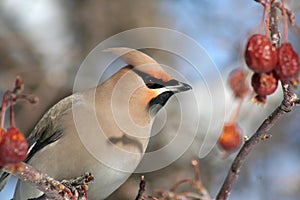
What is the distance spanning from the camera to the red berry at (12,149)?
1.85m

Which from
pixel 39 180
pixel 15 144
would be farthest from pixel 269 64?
pixel 39 180

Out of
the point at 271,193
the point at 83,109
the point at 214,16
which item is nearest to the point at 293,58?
the point at 83,109

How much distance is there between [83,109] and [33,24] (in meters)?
3.32

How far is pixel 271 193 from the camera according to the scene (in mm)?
4961

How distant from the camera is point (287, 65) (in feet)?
5.99

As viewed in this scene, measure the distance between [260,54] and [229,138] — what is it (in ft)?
1.90

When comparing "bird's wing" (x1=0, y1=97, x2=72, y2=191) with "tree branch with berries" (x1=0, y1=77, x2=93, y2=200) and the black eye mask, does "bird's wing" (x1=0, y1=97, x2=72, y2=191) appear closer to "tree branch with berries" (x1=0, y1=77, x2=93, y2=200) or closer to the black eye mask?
the black eye mask

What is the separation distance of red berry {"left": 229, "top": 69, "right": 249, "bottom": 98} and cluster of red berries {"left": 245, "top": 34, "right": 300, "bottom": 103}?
29 cm

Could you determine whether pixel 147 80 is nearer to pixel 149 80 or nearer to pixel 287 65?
pixel 149 80

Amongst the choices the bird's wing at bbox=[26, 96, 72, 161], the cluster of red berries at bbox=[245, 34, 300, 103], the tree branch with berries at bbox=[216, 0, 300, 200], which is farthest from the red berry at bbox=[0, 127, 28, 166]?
→ the bird's wing at bbox=[26, 96, 72, 161]

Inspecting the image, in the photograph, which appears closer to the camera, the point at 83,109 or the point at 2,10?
the point at 83,109

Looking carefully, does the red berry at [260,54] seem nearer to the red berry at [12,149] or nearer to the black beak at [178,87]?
the red berry at [12,149]

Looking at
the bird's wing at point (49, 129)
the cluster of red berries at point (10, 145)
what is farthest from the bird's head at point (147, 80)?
the cluster of red berries at point (10, 145)

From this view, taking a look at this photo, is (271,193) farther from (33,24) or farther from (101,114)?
(33,24)
